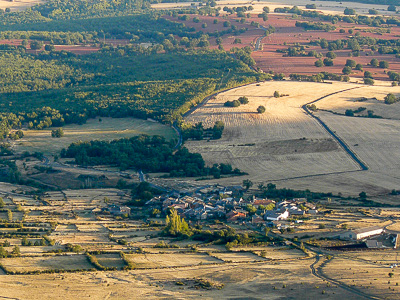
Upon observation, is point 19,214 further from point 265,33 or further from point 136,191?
point 265,33

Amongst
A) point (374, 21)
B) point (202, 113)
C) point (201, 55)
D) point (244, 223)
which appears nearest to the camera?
point (244, 223)

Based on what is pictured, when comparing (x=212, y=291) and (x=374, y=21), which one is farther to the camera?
(x=374, y=21)

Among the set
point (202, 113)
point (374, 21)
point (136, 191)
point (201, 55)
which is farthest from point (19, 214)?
point (374, 21)

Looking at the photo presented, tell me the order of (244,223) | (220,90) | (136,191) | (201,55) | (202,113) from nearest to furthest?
(244,223) < (136,191) < (202,113) < (220,90) < (201,55)

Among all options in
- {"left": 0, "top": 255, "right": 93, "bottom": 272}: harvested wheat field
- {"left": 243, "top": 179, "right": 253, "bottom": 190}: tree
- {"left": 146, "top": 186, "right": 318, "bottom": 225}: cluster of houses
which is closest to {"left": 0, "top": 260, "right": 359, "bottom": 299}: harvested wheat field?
{"left": 0, "top": 255, "right": 93, "bottom": 272}: harvested wheat field

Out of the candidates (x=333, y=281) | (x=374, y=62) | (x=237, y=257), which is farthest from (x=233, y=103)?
(x=333, y=281)

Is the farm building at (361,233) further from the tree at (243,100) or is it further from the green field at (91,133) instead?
the tree at (243,100)
